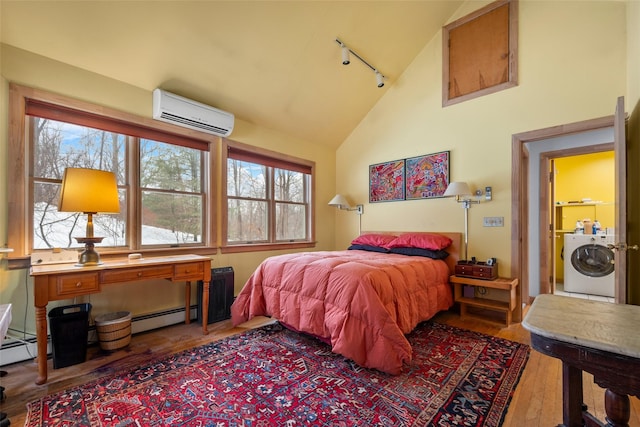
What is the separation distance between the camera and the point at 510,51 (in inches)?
126

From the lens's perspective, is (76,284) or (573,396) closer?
(573,396)

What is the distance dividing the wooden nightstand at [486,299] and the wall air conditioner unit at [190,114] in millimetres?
3171

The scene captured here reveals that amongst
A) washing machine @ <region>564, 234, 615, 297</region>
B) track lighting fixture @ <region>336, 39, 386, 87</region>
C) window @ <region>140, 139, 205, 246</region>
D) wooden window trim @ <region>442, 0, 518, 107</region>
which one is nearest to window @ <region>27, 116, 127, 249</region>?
window @ <region>140, 139, 205, 246</region>

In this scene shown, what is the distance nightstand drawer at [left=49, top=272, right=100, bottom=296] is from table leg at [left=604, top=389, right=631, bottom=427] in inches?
116

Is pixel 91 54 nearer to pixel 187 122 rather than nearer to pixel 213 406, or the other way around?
pixel 187 122

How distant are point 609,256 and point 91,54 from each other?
21.8ft

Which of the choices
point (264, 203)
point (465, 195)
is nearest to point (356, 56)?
point (465, 195)

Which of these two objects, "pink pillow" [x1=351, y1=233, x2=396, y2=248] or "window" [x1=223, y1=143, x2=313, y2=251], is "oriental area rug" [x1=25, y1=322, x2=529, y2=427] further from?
"window" [x1=223, y1=143, x2=313, y2=251]

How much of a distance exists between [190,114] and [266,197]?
4.90ft

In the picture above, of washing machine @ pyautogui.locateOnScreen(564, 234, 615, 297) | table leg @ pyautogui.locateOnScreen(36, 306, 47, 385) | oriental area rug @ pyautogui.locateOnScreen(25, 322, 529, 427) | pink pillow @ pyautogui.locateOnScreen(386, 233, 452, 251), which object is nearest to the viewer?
oriental area rug @ pyautogui.locateOnScreen(25, 322, 529, 427)

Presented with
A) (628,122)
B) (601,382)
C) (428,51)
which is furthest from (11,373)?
(428,51)

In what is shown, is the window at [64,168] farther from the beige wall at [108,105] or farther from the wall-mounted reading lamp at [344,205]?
the wall-mounted reading lamp at [344,205]

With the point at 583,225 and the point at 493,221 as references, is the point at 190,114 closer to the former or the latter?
the point at 493,221

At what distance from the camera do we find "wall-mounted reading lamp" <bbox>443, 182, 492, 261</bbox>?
3227 millimetres
